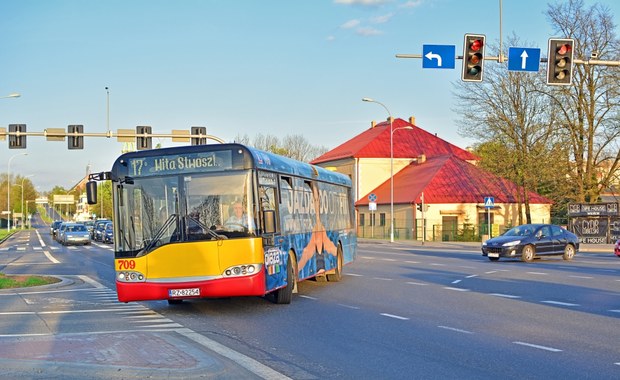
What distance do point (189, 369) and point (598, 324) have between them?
276 inches

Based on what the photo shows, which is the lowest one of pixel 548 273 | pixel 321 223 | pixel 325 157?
pixel 548 273

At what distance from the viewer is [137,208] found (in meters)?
14.3

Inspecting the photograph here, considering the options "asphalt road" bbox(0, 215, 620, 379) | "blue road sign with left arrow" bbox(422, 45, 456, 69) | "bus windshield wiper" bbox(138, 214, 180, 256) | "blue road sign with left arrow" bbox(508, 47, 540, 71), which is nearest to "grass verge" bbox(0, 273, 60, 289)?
"asphalt road" bbox(0, 215, 620, 379)

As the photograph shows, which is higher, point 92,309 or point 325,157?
point 325,157

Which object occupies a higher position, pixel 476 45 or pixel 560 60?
pixel 476 45

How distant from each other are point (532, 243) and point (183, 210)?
19342 mm

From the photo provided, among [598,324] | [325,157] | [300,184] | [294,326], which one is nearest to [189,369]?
[294,326]

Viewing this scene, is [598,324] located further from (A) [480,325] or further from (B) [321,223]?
(B) [321,223]

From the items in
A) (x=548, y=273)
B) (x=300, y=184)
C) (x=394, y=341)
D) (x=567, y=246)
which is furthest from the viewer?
(x=567, y=246)

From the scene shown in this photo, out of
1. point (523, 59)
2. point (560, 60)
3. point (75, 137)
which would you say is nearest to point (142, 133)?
point (75, 137)

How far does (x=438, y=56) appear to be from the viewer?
883 inches

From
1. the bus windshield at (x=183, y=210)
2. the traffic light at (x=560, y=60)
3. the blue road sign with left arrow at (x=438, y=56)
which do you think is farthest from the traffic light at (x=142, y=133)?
the bus windshield at (x=183, y=210)

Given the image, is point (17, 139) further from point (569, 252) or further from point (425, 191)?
point (425, 191)

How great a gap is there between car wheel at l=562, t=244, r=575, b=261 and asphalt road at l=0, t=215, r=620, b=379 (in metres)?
10.6
